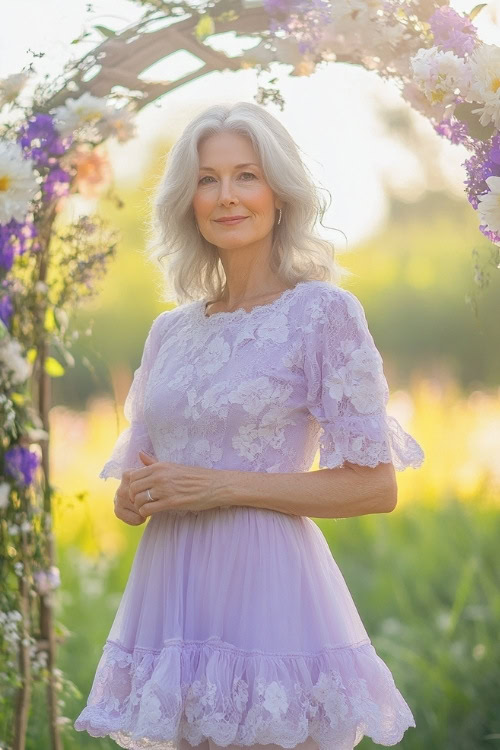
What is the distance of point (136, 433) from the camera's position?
250cm

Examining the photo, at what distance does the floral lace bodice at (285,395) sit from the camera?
2094 millimetres

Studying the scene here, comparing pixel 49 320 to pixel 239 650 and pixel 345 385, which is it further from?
pixel 239 650

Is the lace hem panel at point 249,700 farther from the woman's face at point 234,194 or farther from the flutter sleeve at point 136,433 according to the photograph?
the woman's face at point 234,194

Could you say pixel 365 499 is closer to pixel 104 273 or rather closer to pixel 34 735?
pixel 104 273

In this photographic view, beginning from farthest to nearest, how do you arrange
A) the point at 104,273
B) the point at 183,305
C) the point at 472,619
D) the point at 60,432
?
the point at 60,432 → the point at 472,619 → the point at 104,273 → the point at 183,305

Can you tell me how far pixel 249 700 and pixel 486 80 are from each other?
4.46 feet

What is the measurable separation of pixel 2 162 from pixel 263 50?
755 millimetres

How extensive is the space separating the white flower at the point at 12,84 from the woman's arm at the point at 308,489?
116cm

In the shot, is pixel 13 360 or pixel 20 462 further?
pixel 20 462

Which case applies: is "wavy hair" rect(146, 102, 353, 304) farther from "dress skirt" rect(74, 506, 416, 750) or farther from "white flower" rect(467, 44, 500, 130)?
"dress skirt" rect(74, 506, 416, 750)

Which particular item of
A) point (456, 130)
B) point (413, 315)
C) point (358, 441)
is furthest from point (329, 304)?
point (413, 315)

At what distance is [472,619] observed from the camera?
4.58 metres

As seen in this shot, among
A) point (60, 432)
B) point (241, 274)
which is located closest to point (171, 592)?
point (241, 274)

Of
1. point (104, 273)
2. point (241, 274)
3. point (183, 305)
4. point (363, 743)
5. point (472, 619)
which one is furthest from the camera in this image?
point (472, 619)
